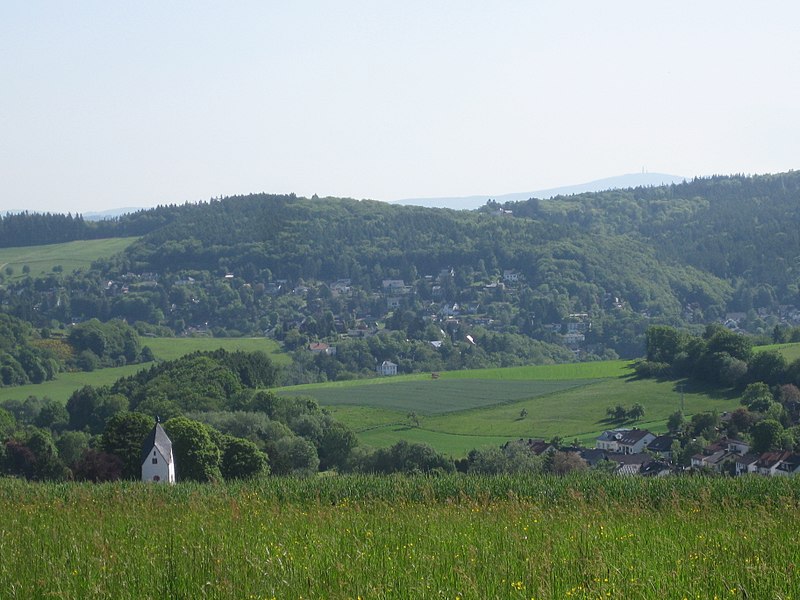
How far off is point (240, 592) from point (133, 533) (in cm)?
284

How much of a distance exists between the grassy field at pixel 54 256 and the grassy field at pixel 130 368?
56.6 m

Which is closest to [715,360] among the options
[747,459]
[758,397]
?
[758,397]

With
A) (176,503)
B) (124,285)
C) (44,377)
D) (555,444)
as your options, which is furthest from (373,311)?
(176,503)

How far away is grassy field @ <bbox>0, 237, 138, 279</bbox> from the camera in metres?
179

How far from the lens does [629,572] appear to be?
914 cm

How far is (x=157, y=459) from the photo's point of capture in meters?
32.8

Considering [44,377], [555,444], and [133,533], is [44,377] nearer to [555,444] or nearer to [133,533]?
[555,444]

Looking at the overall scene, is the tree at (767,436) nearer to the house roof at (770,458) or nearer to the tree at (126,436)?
the house roof at (770,458)

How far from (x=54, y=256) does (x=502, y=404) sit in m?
136

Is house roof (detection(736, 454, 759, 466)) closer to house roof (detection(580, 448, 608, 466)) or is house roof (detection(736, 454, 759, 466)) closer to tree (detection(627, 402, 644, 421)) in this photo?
house roof (detection(580, 448, 608, 466))

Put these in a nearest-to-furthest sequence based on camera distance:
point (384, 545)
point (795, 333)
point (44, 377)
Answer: point (384, 545)
point (795, 333)
point (44, 377)

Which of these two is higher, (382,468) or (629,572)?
(629,572)

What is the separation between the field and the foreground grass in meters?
38.7

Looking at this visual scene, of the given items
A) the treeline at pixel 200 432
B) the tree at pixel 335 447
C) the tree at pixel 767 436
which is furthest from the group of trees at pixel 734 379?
the tree at pixel 335 447
